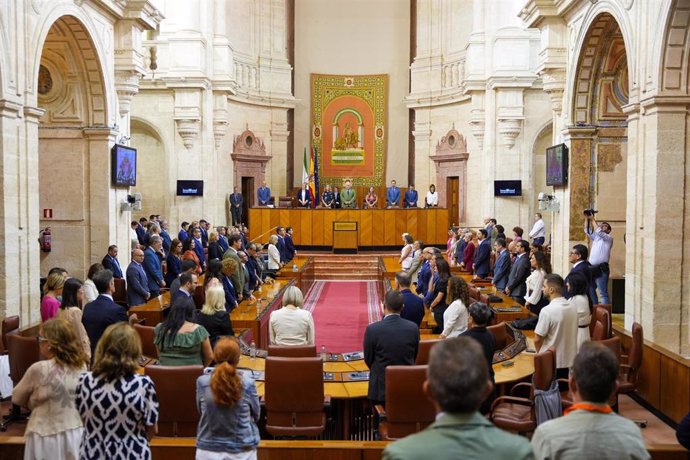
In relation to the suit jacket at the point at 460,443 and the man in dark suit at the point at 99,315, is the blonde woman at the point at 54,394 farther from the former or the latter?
the suit jacket at the point at 460,443

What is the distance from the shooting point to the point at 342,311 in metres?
13.7

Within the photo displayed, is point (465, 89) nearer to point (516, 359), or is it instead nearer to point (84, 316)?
point (516, 359)

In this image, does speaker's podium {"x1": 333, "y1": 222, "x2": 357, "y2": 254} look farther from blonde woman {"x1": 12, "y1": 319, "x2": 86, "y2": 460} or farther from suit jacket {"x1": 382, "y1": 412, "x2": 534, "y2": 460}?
suit jacket {"x1": 382, "y1": 412, "x2": 534, "y2": 460}

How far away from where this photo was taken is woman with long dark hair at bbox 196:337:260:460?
3.59 metres

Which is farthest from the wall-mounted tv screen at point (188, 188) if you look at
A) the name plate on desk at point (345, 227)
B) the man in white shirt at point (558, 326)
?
the man in white shirt at point (558, 326)

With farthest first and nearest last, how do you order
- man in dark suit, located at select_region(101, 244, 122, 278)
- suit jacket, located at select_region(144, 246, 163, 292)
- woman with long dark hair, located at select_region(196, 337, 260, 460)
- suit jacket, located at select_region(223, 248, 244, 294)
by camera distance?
suit jacket, located at select_region(144, 246, 163, 292) → suit jacket, located at select_region(223, 248, 244, 294) → man in dark suit, located at select_region(101, 244, 122, 278) → woman with long dark hair, located at select_region(196, 337, 260, 460)

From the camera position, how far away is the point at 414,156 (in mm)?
23734

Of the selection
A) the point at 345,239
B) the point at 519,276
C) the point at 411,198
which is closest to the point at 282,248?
the point at 345,239

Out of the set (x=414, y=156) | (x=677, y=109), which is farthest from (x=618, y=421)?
(x=414, y=156)

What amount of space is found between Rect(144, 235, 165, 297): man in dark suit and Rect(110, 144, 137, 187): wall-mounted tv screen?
1430 millimetres

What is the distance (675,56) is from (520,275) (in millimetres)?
3824

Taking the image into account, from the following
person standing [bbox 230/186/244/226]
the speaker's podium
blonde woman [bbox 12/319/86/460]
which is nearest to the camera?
blonde woman [bbox 12/319/86/460]

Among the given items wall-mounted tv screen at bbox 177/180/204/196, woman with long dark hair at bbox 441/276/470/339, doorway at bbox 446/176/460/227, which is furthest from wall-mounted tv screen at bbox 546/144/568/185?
wall-mounted tv screen at bbox 177/180/204/196

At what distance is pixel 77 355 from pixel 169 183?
16354 mm
